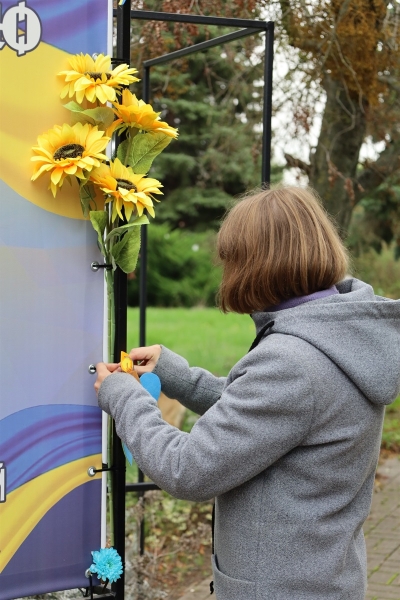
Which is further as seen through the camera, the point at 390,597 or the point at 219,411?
the point at 390,597

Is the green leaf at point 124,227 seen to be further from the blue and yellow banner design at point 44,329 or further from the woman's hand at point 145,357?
the woman's hand at point 145,357

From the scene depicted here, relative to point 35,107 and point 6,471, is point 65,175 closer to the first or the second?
point 35,107

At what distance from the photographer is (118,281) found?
191 centimetres

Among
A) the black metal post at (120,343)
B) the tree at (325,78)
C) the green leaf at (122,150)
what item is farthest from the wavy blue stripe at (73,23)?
the tree at (325,78)

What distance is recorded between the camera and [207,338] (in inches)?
407

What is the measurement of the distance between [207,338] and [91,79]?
8.65 m

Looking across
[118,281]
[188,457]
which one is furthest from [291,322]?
[118,281]

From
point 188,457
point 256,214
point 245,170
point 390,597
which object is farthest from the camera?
point 245,170

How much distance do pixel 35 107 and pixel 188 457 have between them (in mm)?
825

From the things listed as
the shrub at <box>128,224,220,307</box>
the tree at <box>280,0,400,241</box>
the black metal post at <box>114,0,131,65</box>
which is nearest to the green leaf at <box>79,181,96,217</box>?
the black metal post at <box>114,0,131,65</box>

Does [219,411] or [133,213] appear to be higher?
[133,213]

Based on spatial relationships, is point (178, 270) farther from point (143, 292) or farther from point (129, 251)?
point (129, 251)

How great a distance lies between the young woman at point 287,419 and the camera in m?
1.55

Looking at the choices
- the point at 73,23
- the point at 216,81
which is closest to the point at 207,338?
the point at 216,81
